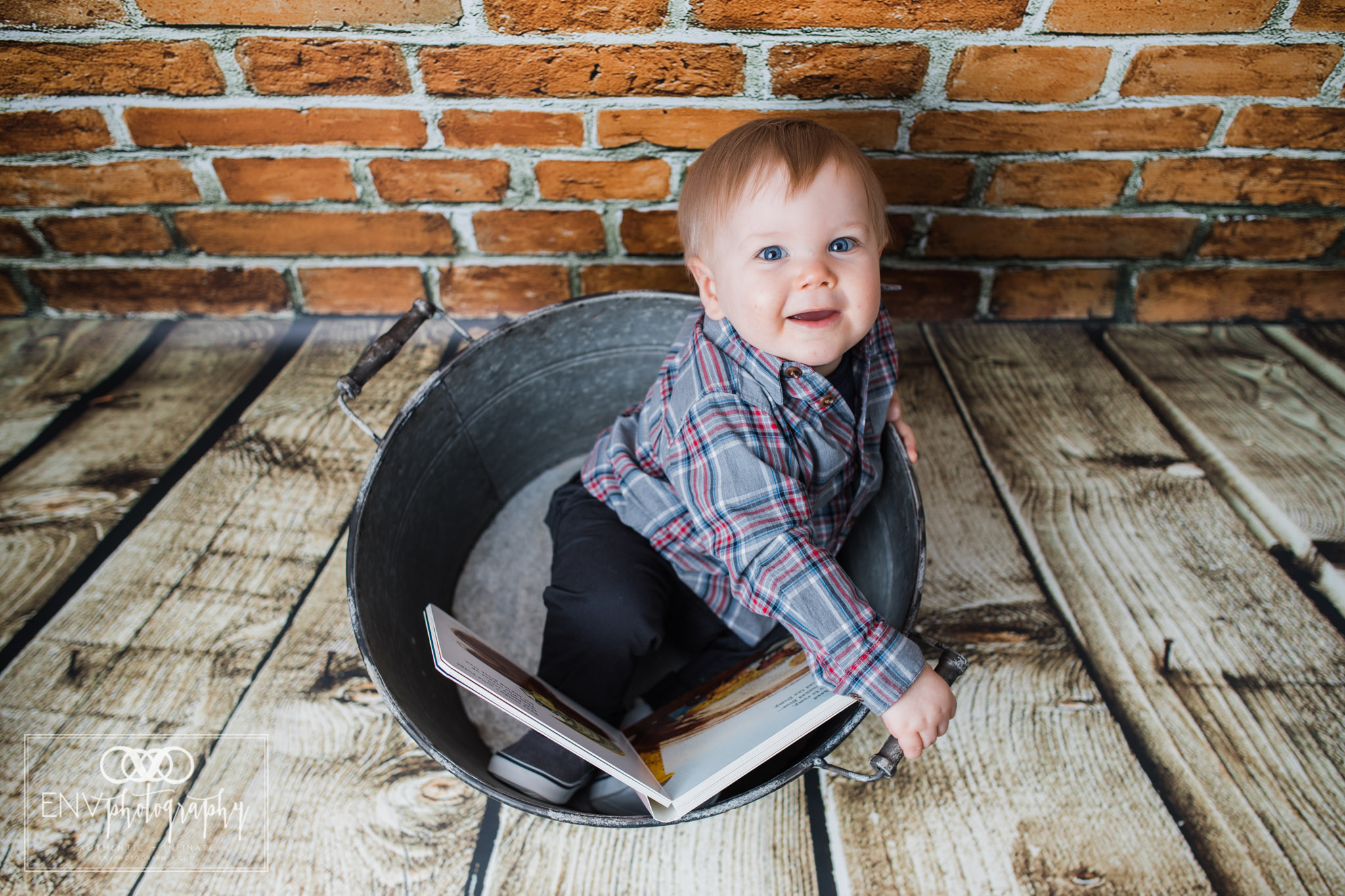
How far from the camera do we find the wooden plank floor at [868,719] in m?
0.73

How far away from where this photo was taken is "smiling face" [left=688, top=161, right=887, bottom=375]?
67 centimetres

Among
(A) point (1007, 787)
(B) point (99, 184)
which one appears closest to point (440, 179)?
(B) point (99, 184)

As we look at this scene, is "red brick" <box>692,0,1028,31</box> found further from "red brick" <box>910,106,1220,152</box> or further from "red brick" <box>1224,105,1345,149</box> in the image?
"red brick" <box>1224,105,1345,149</box>

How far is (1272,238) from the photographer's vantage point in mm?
1175

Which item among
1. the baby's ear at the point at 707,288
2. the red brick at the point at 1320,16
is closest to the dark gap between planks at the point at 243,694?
the baby's ear at the point at 707,288

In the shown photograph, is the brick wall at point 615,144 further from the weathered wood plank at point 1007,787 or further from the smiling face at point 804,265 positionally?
the weathered wood plank at point 1007,787

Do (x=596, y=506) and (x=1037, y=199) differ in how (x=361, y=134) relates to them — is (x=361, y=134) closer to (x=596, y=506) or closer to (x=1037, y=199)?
(x=596, y=506)

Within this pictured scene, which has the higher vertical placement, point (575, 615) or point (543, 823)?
point (575, 615)

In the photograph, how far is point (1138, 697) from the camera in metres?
0.84

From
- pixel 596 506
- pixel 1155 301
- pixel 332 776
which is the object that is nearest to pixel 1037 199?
pixel 1155 301

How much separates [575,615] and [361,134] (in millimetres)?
730

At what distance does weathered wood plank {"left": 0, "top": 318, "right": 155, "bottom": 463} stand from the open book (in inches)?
34.0

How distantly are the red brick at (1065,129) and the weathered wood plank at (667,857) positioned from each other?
2.87ft

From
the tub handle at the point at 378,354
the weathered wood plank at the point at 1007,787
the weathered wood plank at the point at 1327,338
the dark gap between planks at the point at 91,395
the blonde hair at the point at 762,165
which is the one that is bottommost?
the weathered wood plank at the point at 1007,787
